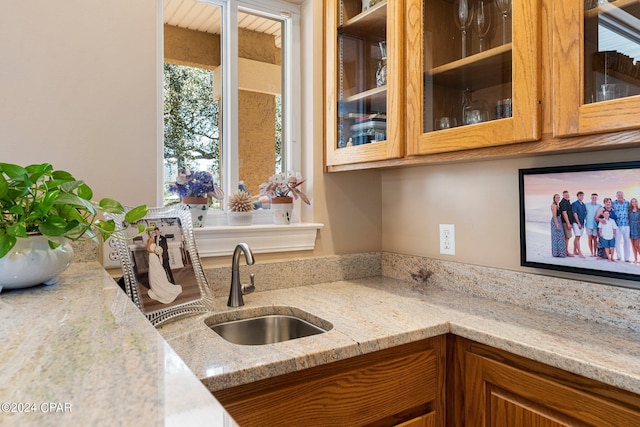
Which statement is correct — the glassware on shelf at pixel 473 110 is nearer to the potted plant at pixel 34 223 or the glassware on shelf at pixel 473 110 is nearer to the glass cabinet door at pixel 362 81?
the glass cabinet door at pixel 362 81

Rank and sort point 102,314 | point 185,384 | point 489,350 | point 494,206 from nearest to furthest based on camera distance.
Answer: point 185,384 < point 102,314 < point 489,350 < point 494,206

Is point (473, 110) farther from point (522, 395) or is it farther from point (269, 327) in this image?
point (269, 327)

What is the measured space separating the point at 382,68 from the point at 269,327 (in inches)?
39.7

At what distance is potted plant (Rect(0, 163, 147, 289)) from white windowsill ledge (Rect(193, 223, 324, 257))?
21.9 inches

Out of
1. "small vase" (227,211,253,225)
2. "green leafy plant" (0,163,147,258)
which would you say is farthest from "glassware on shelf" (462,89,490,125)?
"green leafy plant" (0,163,147,258)

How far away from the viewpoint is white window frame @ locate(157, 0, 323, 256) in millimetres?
1467

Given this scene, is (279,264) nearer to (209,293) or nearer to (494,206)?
(209,293)

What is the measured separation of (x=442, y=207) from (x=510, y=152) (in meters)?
0.56

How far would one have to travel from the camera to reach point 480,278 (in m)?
1.46

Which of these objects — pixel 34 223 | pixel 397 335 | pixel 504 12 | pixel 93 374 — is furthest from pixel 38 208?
pixel 504 12

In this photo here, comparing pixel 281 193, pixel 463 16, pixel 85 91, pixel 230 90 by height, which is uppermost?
pixel 463 16

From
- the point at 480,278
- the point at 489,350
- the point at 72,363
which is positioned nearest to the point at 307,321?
the point at 489,350

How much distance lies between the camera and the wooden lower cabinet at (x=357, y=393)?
0.90 m

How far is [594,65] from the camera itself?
921 millimetres
